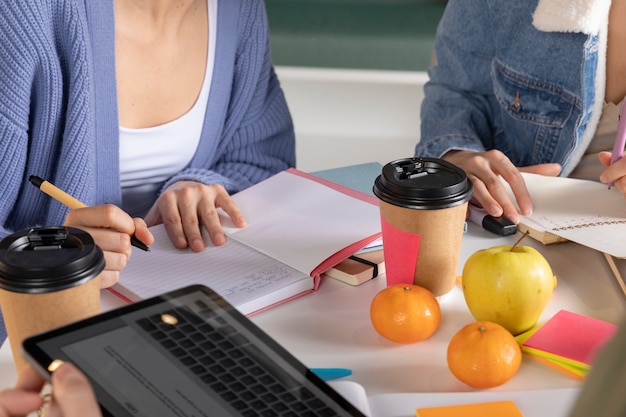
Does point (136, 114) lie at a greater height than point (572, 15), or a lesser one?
lesser

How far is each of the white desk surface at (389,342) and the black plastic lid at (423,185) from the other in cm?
12

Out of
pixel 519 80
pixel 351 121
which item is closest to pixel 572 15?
pixel 519 80

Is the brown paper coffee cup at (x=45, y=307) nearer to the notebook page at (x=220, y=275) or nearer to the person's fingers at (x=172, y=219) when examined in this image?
the notebook page at (x=220, y=275)

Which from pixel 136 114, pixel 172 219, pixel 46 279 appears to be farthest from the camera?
pixel 136 114

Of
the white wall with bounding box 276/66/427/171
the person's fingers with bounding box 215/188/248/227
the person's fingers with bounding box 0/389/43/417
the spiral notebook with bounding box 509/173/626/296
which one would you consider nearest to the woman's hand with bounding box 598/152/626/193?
the spiral notebook with bounding box 509/173/626/296

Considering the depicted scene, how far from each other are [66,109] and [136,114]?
18cm

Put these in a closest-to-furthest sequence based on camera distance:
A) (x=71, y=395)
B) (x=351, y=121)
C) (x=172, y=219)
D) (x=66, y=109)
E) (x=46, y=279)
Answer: (x=71, y=395)
(x=46, y=279)
(x=172, y=219)
(x=66, y=109)
(x=351, y=121)

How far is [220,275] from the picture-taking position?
973 millimetres

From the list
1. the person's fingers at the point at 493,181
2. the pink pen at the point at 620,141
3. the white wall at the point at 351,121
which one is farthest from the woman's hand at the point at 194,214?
the white wall at the point at 351,121

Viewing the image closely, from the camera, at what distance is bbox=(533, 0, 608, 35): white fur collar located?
1.33 meters

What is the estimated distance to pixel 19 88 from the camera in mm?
Answer: 1187

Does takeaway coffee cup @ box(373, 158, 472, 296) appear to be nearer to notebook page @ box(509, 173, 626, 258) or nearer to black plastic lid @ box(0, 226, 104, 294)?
notebook page @ box(509, 173, 626, 258)

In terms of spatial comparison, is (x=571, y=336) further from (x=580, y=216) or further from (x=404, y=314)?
(x=580, y=216)

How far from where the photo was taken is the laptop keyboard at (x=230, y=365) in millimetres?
615
